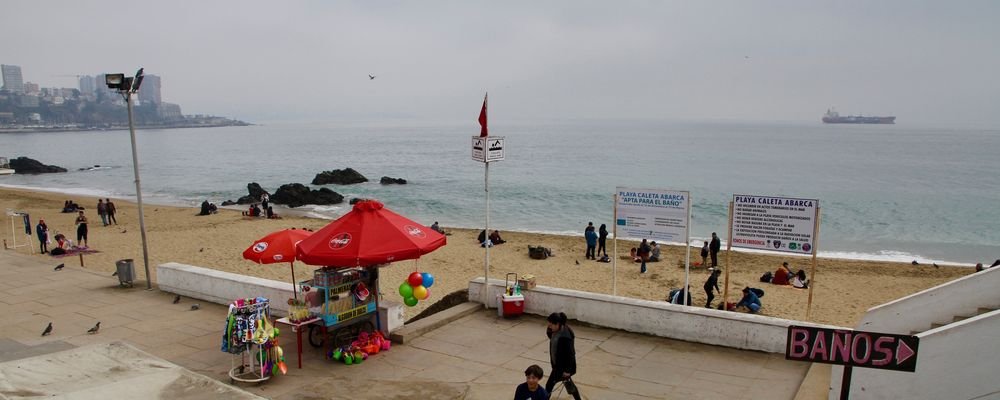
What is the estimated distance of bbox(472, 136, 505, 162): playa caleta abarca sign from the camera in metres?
10.2

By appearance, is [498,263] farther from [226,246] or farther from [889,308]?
[889,308]

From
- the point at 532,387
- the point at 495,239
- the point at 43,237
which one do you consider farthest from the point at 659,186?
the point at 532,387

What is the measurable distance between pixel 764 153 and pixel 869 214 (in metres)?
73.2

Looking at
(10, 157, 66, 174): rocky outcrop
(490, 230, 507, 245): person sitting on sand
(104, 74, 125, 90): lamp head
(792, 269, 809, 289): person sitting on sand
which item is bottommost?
(10, 157, 66, 174): rocky outcrop

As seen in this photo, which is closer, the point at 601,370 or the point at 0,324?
the point at 601,370

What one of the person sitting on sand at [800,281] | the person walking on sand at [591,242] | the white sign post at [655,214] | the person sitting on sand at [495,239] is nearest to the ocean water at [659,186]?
the person sitting on sand at [495,239]

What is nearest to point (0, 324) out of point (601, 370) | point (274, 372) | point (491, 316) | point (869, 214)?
point (274, 372)

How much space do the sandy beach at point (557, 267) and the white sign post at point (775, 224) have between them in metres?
5.15

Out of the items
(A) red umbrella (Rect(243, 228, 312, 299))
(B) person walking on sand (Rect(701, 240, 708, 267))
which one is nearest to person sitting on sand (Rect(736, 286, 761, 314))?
(B) person walking on sand (Rect(701, 240, 708, 267))

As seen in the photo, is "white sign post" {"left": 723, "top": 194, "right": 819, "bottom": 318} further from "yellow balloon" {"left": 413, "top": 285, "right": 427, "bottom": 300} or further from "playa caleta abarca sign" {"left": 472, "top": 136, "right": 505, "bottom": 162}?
"yellow balloon" {"left": 413, "top": 285, "right": 427, "bottom": 300}

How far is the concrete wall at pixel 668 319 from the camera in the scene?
335 inches

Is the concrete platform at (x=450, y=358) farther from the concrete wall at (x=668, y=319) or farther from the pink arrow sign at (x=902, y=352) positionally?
the pink arrow sign at (x=902, y=352)

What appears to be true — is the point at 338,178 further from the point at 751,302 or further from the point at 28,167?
the point at 751,302

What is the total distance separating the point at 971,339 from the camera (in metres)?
5.85
